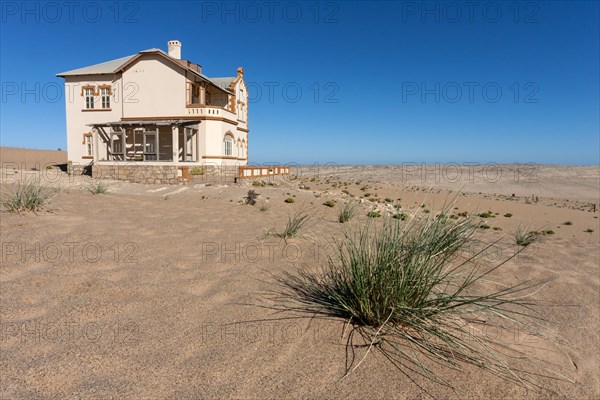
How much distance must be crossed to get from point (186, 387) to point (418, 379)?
1417 millimetres

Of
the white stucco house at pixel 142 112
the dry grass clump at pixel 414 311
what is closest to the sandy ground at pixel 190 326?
the dry grass clump at pixel 414 311

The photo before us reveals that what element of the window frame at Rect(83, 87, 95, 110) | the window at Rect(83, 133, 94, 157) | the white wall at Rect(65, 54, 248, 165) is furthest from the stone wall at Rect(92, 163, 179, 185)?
the window frame at Rect(83, 87, 95, 110)

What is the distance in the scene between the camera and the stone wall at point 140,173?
1733 cm

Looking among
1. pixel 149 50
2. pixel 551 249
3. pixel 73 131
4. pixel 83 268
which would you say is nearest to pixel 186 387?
pixel 83 268

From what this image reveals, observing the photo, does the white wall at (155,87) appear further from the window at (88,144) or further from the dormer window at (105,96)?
the window at (88,144)

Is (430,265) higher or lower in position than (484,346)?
higher

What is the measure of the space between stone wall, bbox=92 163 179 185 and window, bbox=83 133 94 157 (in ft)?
13.0

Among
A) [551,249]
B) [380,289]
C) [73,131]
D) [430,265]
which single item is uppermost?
[73,131]

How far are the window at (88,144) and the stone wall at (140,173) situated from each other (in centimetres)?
397

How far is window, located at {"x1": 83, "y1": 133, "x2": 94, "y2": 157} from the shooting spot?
21.3 meters

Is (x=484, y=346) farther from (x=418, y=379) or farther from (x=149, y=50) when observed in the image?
(x=149, y=50)

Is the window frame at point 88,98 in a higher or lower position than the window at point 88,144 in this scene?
higher

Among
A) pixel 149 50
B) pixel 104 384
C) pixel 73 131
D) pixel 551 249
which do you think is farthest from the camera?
pixel 73 131

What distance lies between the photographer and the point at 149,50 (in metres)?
19.8
